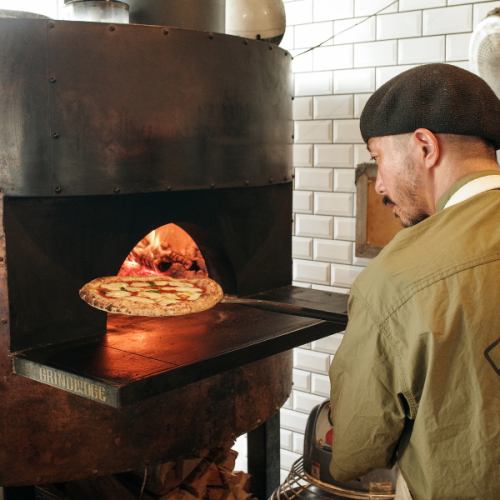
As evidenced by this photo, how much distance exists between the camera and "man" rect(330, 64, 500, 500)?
1.41 metres

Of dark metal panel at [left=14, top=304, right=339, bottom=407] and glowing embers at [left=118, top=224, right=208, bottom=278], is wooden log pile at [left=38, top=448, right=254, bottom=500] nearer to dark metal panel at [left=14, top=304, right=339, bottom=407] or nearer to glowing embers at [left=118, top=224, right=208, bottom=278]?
dark metal panel at [left=14, top=304, right=339, bottom=407]

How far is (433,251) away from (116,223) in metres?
1.26

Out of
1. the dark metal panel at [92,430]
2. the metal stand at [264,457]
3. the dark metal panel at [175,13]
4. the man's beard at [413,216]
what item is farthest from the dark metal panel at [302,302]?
the dark metal panel at [175,13]

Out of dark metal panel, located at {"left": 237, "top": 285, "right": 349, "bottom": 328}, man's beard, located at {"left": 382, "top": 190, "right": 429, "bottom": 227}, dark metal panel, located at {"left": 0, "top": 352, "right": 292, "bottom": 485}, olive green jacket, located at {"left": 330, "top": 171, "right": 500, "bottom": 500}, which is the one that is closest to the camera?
olive green jacket, located at {"left": 330, "top": 171, "right": 500, "bottom": 500}

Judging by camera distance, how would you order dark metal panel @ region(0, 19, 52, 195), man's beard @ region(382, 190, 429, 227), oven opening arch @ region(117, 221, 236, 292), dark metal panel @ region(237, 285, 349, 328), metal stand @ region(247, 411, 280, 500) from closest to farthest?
man's beard @ region(382, 190, 429, 227)
dark metal panel @ region(0, 19, 52, 195)
dark metal panel @ region(237, 285, 349, 328)
oven opening arch @ region(117, 221, 236, 292)
metal stand @ region(247, 411, 280, 500)

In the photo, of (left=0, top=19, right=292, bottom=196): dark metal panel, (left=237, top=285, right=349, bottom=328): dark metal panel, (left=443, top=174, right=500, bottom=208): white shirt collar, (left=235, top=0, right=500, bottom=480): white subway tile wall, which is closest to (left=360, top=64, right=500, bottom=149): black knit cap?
(left=443, top=174, right=500, bottom=208): white shirt collar

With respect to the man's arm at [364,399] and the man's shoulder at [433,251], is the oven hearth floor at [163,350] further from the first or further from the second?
the man's shoulder at [433,251]

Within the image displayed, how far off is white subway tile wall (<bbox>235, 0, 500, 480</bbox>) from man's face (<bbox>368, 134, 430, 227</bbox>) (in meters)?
1.57

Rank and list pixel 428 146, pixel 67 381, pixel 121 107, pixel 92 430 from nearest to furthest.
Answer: pixel 428 146 < pixel 67 381 < pixel 121 107 < pixel 92 430

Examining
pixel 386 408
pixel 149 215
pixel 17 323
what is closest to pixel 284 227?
pixel 149 215

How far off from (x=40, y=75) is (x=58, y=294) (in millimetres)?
677

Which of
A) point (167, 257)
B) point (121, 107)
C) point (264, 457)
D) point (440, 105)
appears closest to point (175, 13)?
point (121, 107)

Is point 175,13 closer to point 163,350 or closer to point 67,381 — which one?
point 163,350

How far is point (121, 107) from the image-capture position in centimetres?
224
